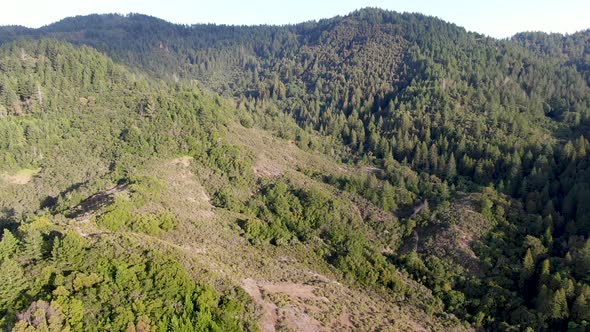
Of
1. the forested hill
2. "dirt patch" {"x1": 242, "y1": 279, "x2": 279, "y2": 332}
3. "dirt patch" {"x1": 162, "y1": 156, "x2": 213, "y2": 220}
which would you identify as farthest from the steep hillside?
the forested hill

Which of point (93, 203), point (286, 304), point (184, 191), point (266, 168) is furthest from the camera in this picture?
point (266, 168)

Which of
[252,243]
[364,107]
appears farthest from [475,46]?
[252,243]

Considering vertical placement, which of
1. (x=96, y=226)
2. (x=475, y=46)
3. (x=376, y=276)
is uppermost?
(x=475, y=46)

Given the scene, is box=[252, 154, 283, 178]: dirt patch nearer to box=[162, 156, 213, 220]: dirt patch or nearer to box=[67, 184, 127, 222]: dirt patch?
box=[162, 156, 213, 220]: dirt patch

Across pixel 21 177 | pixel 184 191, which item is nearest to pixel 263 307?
pixel 184 191

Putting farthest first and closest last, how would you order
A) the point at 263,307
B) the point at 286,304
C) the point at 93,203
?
the point at 93,203 < the point at 286,304 < the point at 263,307

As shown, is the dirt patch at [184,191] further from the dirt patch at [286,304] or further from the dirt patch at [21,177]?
the dirt patch at [21,177]

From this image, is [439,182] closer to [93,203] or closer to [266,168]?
[266,168]

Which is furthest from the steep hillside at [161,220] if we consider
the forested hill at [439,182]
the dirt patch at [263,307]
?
the forested hill at [439,182]

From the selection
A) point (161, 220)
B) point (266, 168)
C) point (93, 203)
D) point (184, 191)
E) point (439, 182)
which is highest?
point (161, 220)

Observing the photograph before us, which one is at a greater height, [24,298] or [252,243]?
[24,298]

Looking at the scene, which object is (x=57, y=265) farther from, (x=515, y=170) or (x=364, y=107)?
(x=364, y=107)
